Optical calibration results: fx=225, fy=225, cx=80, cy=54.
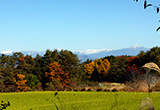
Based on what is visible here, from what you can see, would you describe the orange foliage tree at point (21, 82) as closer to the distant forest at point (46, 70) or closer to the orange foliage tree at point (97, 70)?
the distant forest at point (46, 70)

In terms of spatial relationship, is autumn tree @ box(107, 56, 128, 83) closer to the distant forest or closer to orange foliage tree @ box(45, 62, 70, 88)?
the distant forest

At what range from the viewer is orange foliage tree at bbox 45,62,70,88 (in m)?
27.8

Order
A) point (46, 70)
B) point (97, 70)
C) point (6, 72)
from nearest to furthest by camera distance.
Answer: point (6, 72), point (46, 70), point (97, 70)

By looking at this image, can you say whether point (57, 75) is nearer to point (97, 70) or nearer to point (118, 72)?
point (118, 72)

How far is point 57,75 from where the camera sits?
92.2 feet

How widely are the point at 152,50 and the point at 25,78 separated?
16761 mm

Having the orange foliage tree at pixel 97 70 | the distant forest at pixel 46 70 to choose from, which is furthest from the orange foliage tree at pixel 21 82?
the orange foliage tree at pixel 97 70

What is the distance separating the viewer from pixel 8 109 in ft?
30.5

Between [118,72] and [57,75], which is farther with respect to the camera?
[118,72]

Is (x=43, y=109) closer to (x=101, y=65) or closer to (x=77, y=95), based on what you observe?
(x=77, y=95)

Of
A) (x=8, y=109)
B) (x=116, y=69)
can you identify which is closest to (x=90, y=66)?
(x=116, y=69)

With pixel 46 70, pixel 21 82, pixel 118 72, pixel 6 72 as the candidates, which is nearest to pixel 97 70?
pixel 118 72

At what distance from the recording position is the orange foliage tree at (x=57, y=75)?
27.8m

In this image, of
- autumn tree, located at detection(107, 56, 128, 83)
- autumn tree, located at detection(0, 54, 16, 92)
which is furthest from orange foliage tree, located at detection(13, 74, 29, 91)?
autumn tree, located at detection(107, 56, 128, 83)
